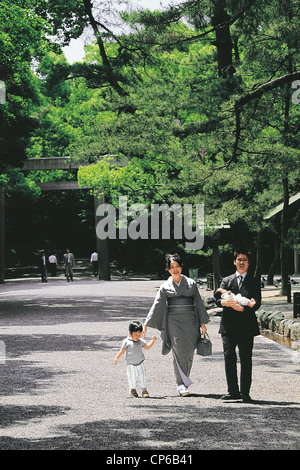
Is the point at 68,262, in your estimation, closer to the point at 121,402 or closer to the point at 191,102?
the point at 191,102

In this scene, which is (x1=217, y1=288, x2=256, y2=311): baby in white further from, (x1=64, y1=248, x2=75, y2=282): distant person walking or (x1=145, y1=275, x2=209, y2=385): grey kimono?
(x1=64, y1=248, x2=75, y2=282): distant person walking

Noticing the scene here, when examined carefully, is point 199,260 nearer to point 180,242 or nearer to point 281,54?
point 180,242

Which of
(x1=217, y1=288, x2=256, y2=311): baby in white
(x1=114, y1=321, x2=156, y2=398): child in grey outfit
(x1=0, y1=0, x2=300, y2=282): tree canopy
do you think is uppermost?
(x1=0, y1=0, x2=300, y2=282): tree canopy

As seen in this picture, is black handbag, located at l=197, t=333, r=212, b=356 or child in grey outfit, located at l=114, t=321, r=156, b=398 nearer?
child in grey outfit, located at l=114, t=321, r=156, b=398

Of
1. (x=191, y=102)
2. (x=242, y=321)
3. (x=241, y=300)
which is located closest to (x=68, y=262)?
(x=191, y=102)

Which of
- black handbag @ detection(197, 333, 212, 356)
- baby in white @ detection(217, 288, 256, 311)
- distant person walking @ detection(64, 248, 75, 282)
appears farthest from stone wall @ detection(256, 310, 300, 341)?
distant person walking @ detection(64, 248, 75, 282)

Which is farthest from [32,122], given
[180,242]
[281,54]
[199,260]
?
[199,260]

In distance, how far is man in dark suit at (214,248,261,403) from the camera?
23.7 feet

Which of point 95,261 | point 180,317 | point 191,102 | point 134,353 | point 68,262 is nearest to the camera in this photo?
point 134,353

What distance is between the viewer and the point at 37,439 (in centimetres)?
577

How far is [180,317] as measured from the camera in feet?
25.7

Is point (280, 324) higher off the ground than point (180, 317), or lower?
lower

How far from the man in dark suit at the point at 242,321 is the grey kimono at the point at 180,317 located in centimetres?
54

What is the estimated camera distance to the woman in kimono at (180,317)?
307 inches
